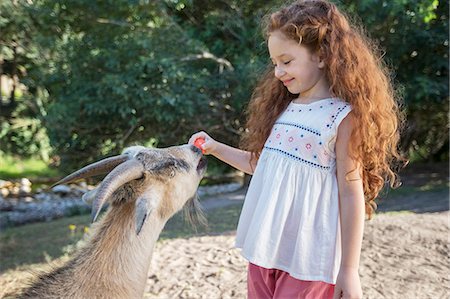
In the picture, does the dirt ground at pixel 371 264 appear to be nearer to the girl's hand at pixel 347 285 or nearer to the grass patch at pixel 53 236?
the grass patch at pixel 53 236

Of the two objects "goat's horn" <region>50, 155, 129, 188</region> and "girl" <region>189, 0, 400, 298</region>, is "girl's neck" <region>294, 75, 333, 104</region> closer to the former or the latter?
"girl" <region>189, 0, 400, 298</region>

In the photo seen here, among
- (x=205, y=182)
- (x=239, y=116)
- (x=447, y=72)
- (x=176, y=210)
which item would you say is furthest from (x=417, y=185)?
(x=176, y=210)

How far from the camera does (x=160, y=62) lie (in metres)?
7.51

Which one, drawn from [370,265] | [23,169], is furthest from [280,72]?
[23,169]

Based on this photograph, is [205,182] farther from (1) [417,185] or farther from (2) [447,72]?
(2) [447,72]

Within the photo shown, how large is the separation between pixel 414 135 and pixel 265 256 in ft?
32.5

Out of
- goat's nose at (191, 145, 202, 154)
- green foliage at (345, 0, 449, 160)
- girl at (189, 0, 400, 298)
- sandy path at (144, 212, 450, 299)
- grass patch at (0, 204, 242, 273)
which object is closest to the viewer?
girl at (189, 0, 400, 298)

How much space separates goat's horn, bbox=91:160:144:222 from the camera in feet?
7.61

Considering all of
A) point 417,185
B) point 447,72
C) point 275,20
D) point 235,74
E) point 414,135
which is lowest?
point 417,185

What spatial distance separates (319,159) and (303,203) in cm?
22

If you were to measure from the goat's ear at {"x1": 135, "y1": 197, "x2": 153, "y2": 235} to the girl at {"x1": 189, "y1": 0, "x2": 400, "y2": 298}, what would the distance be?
20.1 inches

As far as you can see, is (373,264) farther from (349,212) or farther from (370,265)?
(349,212)

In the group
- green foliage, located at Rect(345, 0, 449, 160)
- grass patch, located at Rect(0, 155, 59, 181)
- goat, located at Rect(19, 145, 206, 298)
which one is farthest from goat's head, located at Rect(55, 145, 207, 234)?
grass patch, located at Rect(0, 155, 59, 181)

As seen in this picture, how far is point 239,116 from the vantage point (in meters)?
9.11
